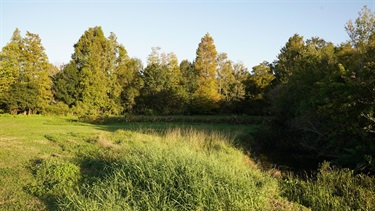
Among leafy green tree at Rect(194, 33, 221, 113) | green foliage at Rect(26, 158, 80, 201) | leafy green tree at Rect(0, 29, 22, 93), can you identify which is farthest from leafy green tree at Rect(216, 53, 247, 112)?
green foliage at Rect(26, 158, 80, 201)

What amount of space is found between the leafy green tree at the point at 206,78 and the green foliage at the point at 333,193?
89.9 feet

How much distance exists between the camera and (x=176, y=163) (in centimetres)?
694

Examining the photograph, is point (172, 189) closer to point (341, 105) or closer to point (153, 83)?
point (341, 105)

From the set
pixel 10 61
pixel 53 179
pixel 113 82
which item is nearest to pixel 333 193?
pixel 53 179

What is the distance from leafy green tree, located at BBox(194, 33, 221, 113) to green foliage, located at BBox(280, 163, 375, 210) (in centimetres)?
2741

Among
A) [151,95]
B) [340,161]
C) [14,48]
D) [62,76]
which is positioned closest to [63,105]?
[62,76]

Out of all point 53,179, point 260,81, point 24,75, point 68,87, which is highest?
point 260,81

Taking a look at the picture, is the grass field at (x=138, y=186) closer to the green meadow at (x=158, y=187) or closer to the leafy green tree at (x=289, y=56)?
the green meadow at (x=158, y=187)

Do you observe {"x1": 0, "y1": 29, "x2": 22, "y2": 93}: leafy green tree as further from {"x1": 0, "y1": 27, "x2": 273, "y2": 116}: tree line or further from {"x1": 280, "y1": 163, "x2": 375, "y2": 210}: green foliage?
{"x1": 280, "y1": 163, "x2": 375, "y2": 210}: green foliage

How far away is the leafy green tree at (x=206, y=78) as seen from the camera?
119ft

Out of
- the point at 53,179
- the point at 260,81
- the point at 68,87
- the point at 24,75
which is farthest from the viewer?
the point at 260,81

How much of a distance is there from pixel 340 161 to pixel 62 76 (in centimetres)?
3409

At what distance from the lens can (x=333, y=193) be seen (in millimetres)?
Result: 7988

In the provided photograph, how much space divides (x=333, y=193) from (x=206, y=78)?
30967 mm
